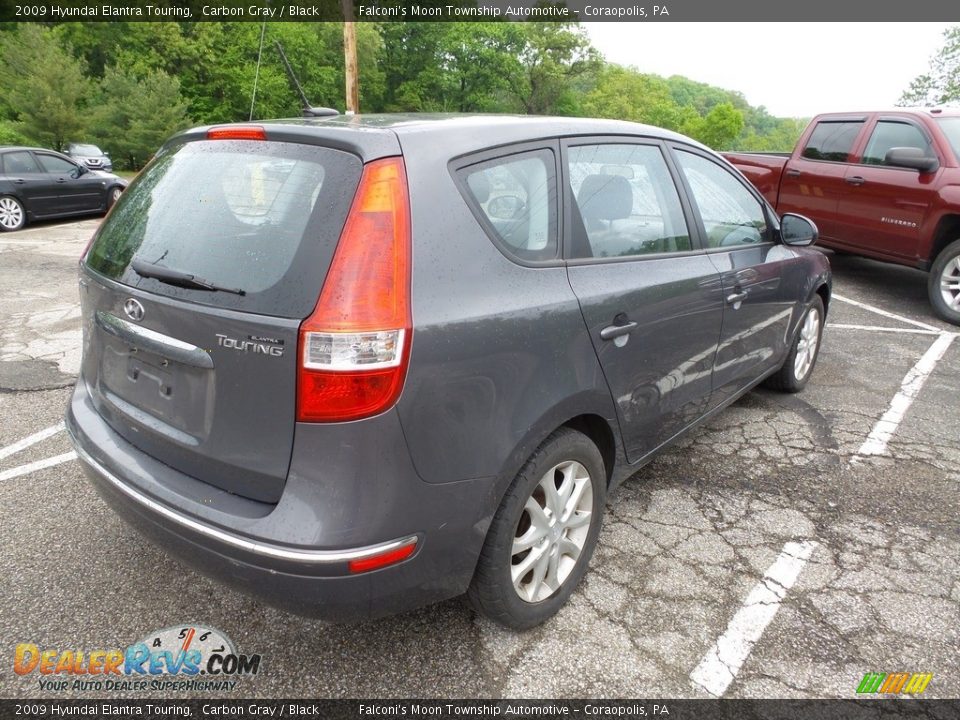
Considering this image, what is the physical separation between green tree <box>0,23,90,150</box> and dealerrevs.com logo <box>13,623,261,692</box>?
32.4m

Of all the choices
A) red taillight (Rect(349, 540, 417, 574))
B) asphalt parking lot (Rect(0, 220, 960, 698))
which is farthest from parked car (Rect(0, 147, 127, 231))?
red taillight (Rect(349, 540, 417, 574))

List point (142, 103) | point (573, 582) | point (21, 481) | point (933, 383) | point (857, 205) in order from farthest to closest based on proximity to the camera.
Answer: point (142, 103)
point (857, 205)
point (933, 383)
point (21, 481)
point (573, 582)

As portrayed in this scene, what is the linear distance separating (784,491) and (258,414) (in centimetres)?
261

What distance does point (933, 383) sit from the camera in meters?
4.66

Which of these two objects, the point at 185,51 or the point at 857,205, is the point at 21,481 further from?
the point at 185,51

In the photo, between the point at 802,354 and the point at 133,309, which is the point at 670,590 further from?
the point at 802,354

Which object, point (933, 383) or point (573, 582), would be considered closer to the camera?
point (573, 582)

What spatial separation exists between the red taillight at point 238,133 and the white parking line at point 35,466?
1.92 metres

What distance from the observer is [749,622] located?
2309mm

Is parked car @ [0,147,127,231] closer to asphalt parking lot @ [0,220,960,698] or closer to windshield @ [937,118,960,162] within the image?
asphalt parking lot @ [0,220,960,698]

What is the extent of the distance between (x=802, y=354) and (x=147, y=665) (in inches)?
157

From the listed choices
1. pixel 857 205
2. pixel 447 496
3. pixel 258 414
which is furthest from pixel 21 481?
pixel 857 205

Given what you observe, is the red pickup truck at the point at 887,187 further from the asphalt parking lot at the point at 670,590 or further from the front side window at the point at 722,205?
the front side window at the point at 722,205

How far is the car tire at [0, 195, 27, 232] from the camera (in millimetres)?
11117
